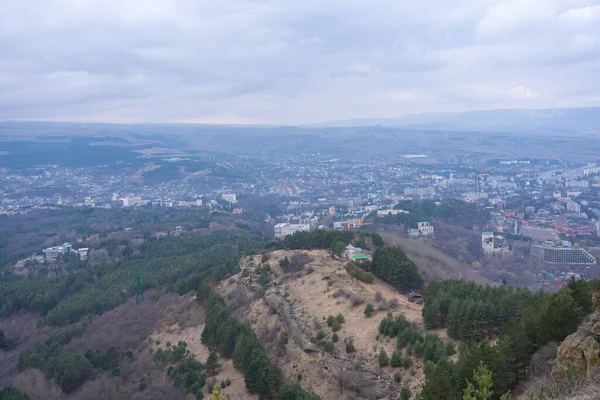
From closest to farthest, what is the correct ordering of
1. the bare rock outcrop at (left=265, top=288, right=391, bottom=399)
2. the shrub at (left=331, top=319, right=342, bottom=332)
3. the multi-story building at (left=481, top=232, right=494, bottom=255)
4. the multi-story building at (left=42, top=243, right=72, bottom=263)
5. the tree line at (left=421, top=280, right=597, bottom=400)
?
the tree line at (left=421, top=280, right=597, bottom=400) < the bare rock outcrop at (left=265, top=288, right=391, bottom=399) < the shrub at (left=331, top=319, right=342, bottom=332) < the multi-story building at (left=481, top=232, right=494, bottom=255) < the multi-story building at (left=42, top=243, right=72, bottom=263)

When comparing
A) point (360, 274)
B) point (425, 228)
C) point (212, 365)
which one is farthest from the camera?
point (425, 228)

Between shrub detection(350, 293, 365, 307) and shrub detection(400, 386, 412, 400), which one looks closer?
shrub detection(400, 386, 412, 400)

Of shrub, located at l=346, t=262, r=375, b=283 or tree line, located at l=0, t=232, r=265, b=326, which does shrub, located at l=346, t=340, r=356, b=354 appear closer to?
shrub, located at l=346, t=262, r=375, b=283

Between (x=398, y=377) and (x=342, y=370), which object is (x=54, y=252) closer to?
(x=342, y=370)

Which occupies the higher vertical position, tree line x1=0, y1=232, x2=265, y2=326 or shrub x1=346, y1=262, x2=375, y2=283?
shrub x1=346, y1=262, x2=375, y2=283

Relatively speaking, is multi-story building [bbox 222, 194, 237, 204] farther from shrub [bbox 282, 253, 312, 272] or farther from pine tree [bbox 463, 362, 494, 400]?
pine tree [bbox 463, 362, 494, 400]

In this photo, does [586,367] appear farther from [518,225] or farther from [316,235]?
[518,225]

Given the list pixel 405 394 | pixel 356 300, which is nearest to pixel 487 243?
pixel 356 300

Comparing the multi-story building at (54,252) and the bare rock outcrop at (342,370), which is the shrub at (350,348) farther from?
the multi-story building at (54,252)

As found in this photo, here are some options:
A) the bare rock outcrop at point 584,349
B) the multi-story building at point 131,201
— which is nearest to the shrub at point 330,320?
the bare rock outcrop at point 584,349

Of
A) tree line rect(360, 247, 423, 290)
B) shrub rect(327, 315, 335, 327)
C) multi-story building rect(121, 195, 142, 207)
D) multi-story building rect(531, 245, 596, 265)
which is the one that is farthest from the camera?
multi-story building rect(121, 195, 142, 207)

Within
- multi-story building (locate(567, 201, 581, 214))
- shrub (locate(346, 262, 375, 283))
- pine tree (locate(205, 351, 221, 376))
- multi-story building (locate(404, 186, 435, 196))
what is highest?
shrub (locate(346, 262, 375, 283))

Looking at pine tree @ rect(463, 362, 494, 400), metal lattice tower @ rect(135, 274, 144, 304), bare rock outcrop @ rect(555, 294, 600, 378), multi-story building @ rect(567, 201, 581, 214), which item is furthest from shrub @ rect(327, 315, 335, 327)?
multi-story building @ rect(567, 201, 581, 214)
